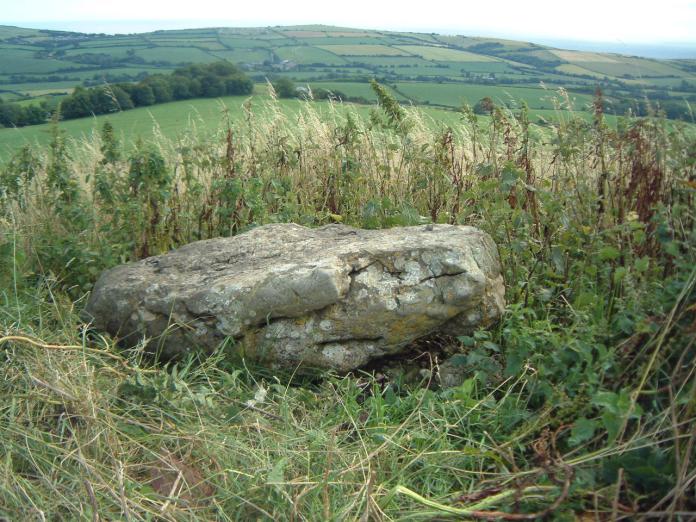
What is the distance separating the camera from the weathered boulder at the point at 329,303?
166 inches

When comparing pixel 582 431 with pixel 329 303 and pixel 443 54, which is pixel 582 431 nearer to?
pixel 329 303

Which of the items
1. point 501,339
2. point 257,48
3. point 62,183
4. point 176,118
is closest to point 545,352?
point 501,339

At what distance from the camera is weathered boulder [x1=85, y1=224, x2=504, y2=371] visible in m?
4.21

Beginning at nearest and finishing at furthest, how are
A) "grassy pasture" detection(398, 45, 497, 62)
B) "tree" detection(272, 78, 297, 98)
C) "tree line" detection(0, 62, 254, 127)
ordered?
"tree line" detection(0, 62, 254, 127), "tree" detection(272, 78, 297, 98), "grassy pasture" detection(398, 45, 497, 62)

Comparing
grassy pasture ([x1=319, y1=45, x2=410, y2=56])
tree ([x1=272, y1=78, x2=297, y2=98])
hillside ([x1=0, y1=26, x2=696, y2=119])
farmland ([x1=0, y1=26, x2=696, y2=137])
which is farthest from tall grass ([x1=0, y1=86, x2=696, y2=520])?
grassy pasture ([x1=319, y1=45, x2=410, y2=56])

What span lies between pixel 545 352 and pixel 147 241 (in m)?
3.78

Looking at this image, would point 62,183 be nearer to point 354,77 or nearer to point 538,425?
point 538,425

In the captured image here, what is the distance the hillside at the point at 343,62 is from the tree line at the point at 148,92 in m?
5.03

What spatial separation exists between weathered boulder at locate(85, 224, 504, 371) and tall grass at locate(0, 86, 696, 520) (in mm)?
159

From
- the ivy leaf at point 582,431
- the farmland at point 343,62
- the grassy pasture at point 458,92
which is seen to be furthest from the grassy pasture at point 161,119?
the ivy leaf at point 582,431

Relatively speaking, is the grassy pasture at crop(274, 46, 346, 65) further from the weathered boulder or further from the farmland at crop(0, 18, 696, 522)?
the weathered boulder

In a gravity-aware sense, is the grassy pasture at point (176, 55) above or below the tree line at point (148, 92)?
above

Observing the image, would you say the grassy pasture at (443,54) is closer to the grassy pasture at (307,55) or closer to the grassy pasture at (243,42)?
the grassy pasture at (307,55)

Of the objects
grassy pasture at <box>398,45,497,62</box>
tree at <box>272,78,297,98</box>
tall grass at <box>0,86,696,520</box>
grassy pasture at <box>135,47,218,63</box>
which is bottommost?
tall grass at <box>0,86,696,520</box>
